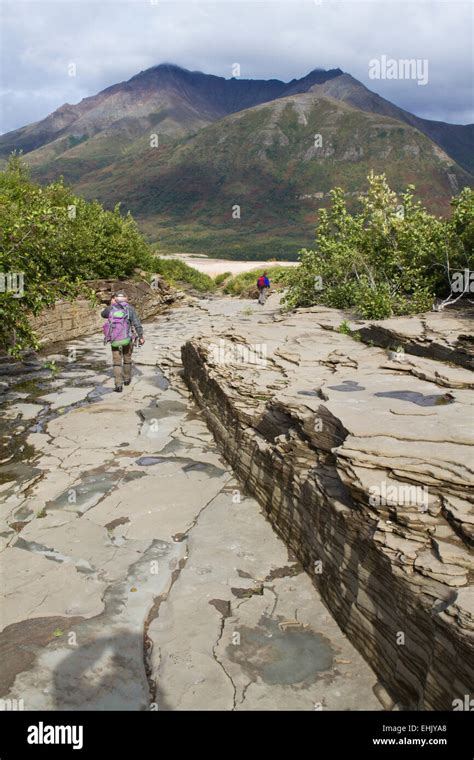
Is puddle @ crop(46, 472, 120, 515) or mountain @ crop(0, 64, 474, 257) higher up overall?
mountain @ crop(0, 64, 474, 257)

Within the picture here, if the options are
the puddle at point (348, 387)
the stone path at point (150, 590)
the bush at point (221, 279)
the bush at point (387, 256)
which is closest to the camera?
the stone path at point (150, 590)

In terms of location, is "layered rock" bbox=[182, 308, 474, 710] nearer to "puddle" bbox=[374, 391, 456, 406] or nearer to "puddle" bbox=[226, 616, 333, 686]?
"puddle" bbox=[374, 391, 456, 406]

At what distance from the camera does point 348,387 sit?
627 cm

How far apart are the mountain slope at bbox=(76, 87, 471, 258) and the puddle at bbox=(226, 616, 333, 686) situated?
9274 cm

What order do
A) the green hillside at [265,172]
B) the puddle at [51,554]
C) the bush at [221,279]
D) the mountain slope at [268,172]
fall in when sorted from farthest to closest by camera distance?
the mountain slope at [268,172] → the green hillside at [265,172] → the bush at [221,279] → the puddle at [51,554]

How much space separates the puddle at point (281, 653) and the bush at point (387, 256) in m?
9.67

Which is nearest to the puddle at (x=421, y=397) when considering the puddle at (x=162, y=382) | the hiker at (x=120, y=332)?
the hiker at (x=120, y=332)

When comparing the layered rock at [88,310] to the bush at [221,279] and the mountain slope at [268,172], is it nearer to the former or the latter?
the bush at [221,279]

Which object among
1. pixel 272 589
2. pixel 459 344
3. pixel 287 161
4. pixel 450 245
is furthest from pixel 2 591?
pixel 287 161

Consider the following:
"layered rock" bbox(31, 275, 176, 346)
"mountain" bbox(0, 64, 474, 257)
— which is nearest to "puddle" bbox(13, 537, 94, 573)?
"layered rock" bbox(31, 275, 176, 346)

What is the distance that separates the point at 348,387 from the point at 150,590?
318cm

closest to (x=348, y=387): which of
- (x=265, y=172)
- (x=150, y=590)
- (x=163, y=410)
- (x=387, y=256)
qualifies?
(x=150, y=590)

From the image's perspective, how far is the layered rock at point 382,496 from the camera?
3.12m

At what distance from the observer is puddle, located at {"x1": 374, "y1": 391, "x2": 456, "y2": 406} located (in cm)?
549
